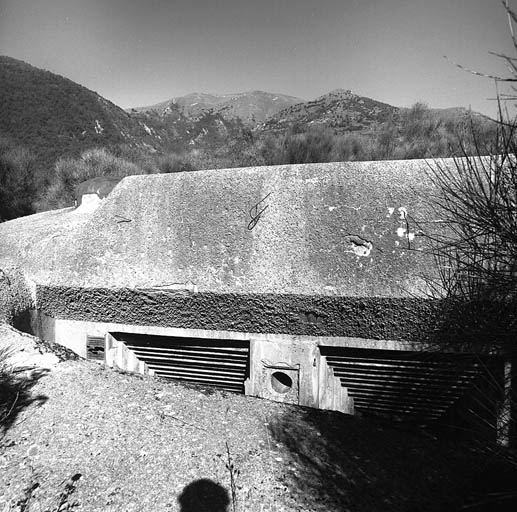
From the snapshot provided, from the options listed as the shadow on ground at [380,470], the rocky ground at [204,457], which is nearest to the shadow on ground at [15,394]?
the rocky ground at [204,457]

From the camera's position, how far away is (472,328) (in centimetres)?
189

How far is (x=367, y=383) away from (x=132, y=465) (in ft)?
5.14

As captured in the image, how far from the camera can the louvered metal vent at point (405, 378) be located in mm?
2230

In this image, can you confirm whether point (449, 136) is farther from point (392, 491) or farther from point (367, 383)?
point (392, 491)

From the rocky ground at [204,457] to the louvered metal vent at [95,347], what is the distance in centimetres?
67

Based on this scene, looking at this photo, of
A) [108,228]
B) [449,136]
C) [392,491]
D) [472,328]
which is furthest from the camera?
[449,136]

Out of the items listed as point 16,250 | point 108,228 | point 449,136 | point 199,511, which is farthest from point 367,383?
point 449,136

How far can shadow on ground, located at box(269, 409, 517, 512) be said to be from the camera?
1294 millimetres

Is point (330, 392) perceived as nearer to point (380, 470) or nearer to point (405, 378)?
point (405, 378)

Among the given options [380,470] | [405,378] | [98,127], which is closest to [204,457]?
[380,470]

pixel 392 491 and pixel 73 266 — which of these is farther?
pixel 73 266

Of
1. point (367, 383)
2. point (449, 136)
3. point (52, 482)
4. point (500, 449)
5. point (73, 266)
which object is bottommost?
point (367, 383)

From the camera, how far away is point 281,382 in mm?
2477

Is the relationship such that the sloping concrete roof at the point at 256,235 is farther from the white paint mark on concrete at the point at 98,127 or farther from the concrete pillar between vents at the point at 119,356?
the white paint mark on concrete at the point at 98,127
